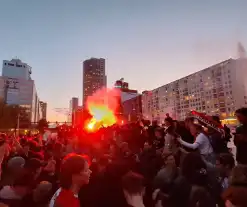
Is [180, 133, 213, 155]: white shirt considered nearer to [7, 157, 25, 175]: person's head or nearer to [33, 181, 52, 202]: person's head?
[33, 181, 52, 202]: person's head

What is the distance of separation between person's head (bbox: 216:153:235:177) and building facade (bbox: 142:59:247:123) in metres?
73.0

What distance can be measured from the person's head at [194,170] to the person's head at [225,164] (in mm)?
1739

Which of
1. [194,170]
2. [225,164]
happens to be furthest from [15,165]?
[225,164]

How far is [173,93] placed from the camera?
129 metres

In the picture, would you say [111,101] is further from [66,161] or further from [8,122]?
[66,161]

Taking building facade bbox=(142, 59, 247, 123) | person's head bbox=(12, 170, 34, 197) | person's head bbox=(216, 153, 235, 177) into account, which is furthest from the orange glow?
building facade bbox=(142, 59, 247, 123)

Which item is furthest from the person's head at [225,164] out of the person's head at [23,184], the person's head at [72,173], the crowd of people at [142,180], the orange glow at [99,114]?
the orange glow at [99,114]

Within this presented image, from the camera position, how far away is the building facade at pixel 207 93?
95.9 metres

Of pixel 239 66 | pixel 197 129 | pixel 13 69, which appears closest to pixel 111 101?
pixel 197 129

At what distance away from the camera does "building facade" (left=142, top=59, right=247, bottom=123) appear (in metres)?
95.9

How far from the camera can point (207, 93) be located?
360 ft

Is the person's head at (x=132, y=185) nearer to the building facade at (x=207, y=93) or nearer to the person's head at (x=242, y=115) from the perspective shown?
the person's head at (x=242, y=115)

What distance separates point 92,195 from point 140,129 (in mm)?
6313

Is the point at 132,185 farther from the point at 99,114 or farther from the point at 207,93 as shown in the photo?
the point at 207,93
